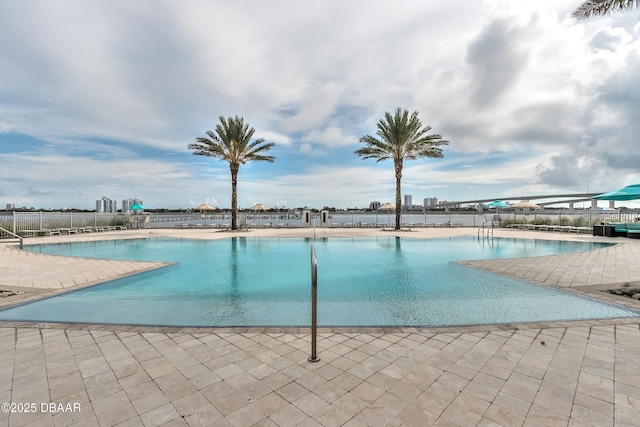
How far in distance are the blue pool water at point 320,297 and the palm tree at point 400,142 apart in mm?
13364

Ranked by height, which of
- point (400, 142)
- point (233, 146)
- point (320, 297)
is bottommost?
point (320, 297)

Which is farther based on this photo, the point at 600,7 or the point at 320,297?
the point at 600,7

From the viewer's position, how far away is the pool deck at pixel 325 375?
7.19 ft

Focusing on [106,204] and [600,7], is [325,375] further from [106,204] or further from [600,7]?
[106,204]

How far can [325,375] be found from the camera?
2775 mm

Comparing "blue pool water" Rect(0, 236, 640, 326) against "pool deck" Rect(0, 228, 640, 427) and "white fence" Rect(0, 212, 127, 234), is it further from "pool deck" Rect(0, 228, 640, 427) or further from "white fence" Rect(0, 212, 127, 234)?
"white fence" Rect(0, 212, 127, 234)

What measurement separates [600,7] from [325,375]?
10239 mm

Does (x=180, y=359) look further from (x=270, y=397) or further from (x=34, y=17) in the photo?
(x=34, y=17)

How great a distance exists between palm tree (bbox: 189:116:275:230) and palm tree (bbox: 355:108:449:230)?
→ 8.40 meters

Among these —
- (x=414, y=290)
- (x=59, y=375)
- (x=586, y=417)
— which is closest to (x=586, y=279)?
(x=414, y=290)

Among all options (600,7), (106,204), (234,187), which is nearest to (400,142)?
(234,187)

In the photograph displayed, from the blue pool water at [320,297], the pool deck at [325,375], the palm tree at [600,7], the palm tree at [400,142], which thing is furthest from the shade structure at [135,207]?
the palm tree at [600,7]

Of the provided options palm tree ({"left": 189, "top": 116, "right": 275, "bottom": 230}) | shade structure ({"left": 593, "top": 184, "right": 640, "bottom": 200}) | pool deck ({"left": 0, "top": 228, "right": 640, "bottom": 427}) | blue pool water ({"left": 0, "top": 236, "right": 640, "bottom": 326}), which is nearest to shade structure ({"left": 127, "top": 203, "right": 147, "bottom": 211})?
palm tree ({"left": 189, "top": 116, "right": 275, "bottom": 230})

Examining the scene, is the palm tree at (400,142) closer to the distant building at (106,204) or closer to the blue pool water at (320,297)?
the blue pool water at (320,297)
